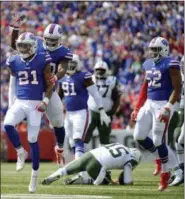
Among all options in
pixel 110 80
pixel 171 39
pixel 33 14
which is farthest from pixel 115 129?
pixel 33 14

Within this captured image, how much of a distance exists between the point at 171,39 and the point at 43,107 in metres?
9.23

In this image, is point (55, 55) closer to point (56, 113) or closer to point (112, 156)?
point (56, 113)

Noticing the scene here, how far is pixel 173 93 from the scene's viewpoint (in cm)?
856

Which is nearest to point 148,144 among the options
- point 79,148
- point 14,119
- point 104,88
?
point 79,148

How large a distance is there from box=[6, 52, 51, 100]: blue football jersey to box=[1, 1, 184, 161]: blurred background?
25.5 ft

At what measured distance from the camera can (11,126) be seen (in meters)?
8.33

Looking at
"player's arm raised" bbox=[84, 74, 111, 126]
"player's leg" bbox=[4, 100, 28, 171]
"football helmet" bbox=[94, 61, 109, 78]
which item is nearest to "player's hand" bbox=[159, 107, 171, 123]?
"player's leg" bbox=[4, 100, 28, 171]

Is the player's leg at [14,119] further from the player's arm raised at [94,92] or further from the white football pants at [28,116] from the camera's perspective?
the player's arm raised at [94,92]

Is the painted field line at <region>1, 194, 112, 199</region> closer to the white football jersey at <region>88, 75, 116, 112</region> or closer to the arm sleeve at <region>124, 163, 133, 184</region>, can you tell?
the arm sleeve at <region>124, 163, 133, 184</region>

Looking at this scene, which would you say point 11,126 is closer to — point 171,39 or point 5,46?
point 171,39

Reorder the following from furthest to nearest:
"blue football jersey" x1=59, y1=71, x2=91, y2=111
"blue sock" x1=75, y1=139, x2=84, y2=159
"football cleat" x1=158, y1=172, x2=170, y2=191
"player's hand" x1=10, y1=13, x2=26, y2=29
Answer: "blue football jersey" x1=59, y1=71, x2=91, y2=111, "blue sock" x1=75, y1=139, x2=84, y2=159, "player's hand" x1=10, y1=13, x2=26, y2=29, "football cleat" x1=158, y1=172, x2=170, y2=191

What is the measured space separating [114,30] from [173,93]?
36.1 ft

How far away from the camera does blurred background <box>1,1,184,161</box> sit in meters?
17.5

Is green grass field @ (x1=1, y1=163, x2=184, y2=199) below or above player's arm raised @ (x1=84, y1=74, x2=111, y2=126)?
below
